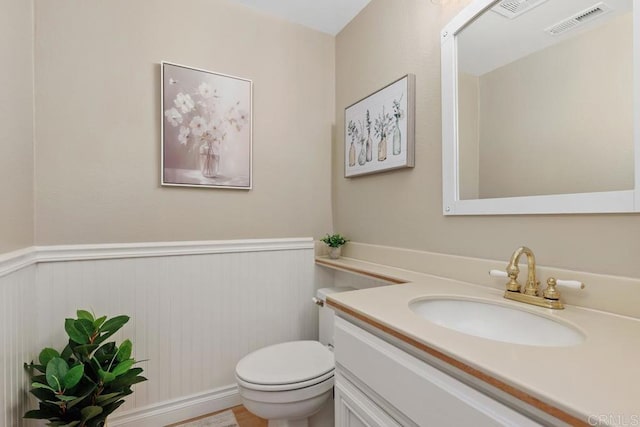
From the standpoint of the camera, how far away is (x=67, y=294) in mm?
1300

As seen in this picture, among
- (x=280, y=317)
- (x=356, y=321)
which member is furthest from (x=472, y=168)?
(x=280, y=317)

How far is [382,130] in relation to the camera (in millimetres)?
1532

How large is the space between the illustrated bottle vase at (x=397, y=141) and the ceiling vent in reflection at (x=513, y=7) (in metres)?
0.57

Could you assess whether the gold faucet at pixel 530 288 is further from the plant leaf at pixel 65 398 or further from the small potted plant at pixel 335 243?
the plant leaf at pixel 65 398

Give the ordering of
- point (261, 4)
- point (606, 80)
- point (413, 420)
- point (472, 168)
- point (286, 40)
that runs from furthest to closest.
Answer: point (286, 40) < point (261, 4) < point (472, 168) < point (606, 80) < point (413, 420)

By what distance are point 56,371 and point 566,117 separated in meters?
1.86

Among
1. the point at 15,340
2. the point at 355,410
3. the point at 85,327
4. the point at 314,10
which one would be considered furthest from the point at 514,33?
the point at 15,340

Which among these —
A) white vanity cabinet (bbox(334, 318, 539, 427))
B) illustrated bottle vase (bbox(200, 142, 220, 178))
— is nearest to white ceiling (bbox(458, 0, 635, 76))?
white vanity cabinet (bbox(334, 318, 539, 427))

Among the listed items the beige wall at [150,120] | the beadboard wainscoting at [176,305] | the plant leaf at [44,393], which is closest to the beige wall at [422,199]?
the beige wall at [150,120]

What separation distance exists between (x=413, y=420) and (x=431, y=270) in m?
0.71

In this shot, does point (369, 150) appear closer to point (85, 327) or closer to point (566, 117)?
point (566, 117)

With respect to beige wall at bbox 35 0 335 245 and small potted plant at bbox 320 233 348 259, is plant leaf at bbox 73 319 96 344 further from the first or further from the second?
small potted plant at bbox 320 233 348 259

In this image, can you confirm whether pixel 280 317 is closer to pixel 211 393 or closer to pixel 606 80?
pixel 211 393

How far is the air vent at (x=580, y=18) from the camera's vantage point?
0.79 meters
